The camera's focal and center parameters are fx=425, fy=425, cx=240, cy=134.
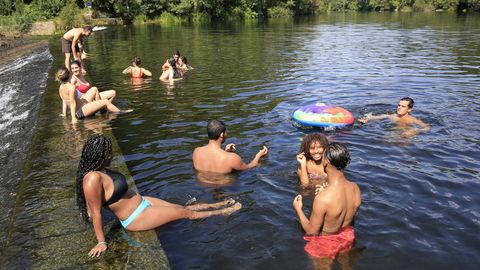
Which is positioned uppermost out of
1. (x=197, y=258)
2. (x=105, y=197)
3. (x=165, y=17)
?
(x=165, y=17)

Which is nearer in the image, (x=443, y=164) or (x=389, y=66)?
(x=443, y=164)

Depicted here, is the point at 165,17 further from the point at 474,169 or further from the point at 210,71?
the point at 474,169

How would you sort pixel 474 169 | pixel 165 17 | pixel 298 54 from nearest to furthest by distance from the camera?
pixel 474 169 → pixel 298 54 → pixel 165 17

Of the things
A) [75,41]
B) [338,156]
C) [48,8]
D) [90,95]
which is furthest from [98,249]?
[48,8]

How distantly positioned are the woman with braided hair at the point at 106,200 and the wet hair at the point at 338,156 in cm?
224

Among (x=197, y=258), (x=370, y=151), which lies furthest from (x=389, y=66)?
(x=197, y=258)

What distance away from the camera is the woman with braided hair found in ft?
15.4

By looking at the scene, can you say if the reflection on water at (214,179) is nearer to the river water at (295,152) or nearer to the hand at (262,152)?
the river water at (295,152)

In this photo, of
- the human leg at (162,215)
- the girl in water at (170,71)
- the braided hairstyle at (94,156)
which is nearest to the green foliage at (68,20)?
the girl in water at (170,71)

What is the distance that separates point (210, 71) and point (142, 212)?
13902 millimetres

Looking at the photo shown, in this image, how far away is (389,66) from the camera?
62.4 ft

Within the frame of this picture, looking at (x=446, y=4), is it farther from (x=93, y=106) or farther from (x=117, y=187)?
(x=117, y=187)

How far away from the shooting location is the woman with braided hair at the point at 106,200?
15.4 feet

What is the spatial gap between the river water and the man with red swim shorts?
8.4 inches
